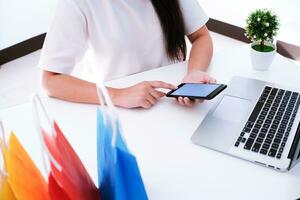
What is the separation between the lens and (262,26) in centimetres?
108

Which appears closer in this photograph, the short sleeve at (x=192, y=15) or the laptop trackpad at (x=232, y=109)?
the laptop trackpad at (x=232, y=109)

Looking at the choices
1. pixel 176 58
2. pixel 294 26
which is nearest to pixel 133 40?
pixel 176 58

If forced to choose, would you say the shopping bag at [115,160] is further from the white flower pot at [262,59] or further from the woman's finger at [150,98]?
the white flower pot at [262,59]

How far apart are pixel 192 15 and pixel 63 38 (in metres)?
0.45

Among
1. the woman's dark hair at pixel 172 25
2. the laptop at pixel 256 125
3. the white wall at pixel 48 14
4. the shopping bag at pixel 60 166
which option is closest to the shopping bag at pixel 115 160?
the shopping bag at pixel 60 166

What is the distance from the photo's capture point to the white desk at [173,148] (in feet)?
2.34

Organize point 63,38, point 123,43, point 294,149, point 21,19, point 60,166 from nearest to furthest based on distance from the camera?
point 60,166 < point 294,149 < point 63,38 < point 123,43 < point 21,19

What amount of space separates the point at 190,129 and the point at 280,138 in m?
0.20

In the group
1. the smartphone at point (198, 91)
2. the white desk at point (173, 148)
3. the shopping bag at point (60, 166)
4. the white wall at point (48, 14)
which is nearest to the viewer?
→ the shopping bag at point (60, 166)

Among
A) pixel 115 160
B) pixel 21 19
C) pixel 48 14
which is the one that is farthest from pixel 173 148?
pixel 48 14

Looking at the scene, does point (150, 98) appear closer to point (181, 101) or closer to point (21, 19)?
point (181, 101)

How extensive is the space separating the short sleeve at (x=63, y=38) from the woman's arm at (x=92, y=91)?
35 mm

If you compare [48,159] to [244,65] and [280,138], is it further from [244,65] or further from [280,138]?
[244,65]

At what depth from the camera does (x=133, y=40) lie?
116 cm
